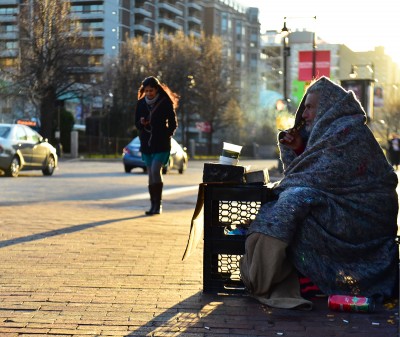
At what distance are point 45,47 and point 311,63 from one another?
20.5 meters

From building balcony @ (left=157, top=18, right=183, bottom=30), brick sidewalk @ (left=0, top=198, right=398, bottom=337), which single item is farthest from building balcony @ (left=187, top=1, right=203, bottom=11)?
brick sidewalk @ (left=0, top=198, right=398, bottom=337)

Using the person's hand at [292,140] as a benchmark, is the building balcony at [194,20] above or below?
above

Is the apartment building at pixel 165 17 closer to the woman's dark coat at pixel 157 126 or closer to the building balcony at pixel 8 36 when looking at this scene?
the building balcony at pixel 8 36

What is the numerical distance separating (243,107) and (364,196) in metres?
96.1

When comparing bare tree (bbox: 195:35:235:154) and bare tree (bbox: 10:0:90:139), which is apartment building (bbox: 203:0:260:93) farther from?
bare tree (bbox: 10:0:90:139)

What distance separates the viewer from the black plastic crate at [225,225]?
561 centimetres

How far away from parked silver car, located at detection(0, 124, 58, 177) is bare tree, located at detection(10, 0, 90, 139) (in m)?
24.5

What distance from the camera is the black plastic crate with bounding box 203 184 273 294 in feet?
18.4

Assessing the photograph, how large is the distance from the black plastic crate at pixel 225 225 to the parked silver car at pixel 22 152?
17156mm

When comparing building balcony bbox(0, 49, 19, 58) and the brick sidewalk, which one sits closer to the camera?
the brick sidewalk

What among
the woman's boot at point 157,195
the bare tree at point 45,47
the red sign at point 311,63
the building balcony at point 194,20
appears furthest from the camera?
the building balcony at point 194,20

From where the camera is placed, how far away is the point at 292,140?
5.89 metres

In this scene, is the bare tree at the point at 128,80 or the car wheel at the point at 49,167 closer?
the car wheel at the point at 49,167

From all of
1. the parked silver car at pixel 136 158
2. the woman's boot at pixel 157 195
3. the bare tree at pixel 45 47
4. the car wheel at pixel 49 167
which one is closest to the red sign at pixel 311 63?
the parked silver car at pixel 136 158
